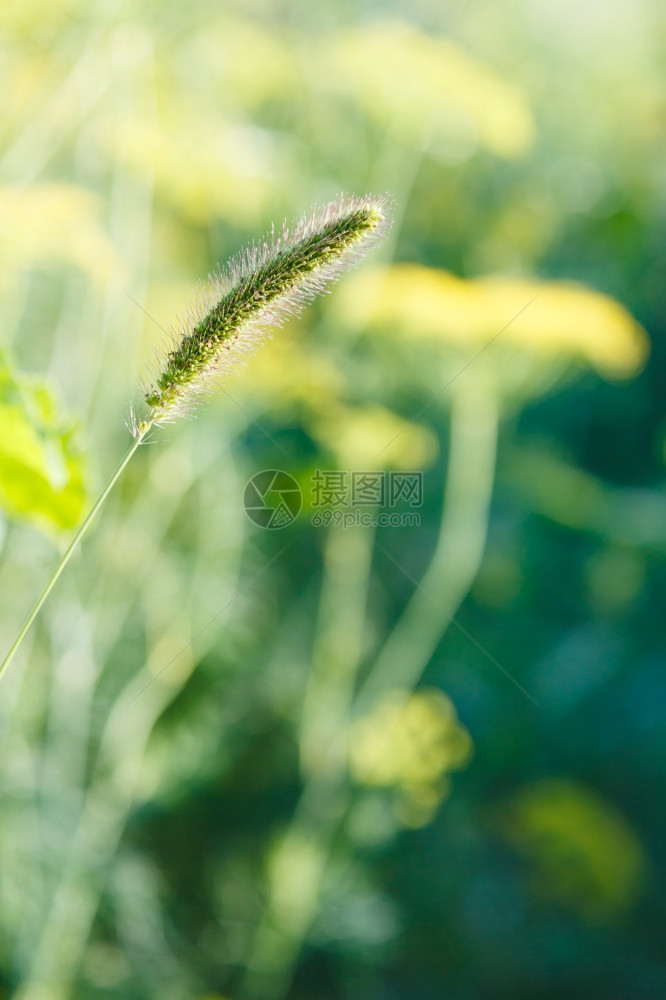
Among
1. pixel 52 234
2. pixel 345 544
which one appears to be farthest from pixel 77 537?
pixel 345 544

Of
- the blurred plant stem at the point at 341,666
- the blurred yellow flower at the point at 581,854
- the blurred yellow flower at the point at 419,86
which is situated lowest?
the blurred yellow flower at the point at 581,854

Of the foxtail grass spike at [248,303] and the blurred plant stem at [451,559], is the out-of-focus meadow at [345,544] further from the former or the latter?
the foxtail grass spike at [248,303]

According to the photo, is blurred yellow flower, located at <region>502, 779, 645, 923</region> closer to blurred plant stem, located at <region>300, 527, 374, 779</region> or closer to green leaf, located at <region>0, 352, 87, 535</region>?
blurred plant stem, located at <region>300, 527, 374, 779</region>

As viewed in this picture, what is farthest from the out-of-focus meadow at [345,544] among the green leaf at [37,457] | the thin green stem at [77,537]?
the thin green stem at [77,537]

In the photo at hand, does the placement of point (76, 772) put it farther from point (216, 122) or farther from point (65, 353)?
point (216, 122)

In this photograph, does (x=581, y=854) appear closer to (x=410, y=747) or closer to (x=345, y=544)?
(x=410, y=747)
